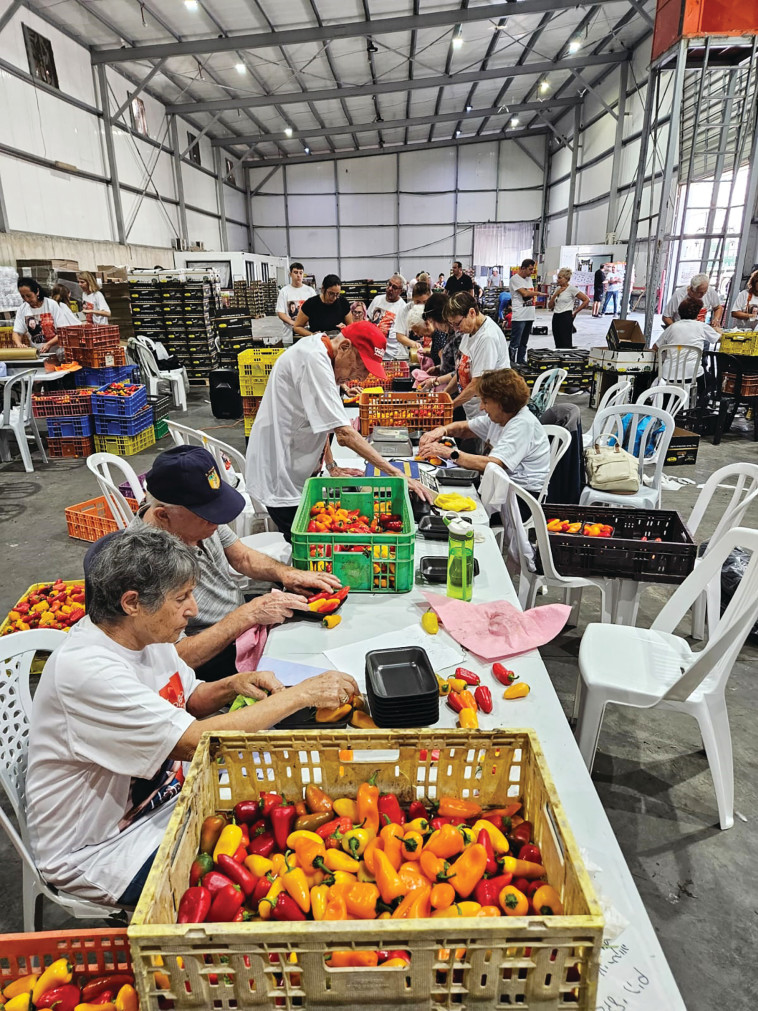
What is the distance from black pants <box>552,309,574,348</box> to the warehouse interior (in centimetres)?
151

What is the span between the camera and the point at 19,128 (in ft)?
35.5

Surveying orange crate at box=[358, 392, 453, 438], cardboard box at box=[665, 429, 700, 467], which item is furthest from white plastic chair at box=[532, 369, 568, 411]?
orange crate at box=[358, 392, 453, 438]

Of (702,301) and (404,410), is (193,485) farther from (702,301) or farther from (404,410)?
(702,301)

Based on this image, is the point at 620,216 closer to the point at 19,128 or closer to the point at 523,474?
the point at 19,128

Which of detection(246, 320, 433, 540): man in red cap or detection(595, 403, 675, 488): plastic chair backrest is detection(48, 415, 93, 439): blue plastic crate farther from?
detection(595, 403, 675, 488): plastic chair backrest

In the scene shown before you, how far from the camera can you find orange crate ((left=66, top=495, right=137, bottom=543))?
4898 millimetres

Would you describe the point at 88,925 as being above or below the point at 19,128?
below

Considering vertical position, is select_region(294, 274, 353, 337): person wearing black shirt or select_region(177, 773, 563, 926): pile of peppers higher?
select_region(294, 274, 353, 337): person wearing black shirt

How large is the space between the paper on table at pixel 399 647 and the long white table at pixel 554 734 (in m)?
0.03

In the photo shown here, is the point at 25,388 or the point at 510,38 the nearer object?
the point at 25,388

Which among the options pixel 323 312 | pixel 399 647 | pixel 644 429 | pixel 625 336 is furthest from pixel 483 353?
pixel 625 336

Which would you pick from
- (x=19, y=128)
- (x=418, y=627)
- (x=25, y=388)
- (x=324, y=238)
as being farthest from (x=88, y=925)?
(x=324, y=238)

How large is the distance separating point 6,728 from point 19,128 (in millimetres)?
12508

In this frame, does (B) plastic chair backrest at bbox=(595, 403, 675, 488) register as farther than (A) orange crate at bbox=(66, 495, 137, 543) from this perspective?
No
